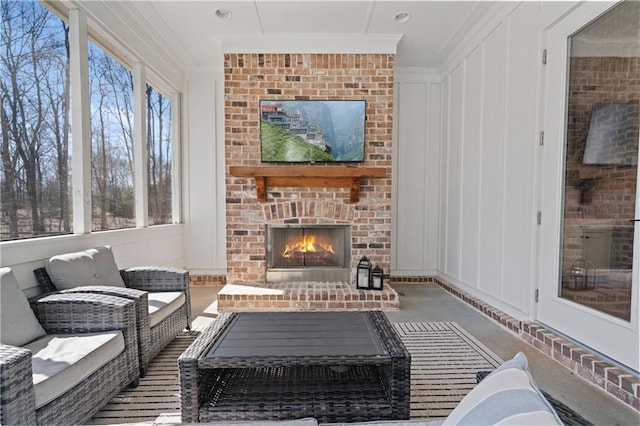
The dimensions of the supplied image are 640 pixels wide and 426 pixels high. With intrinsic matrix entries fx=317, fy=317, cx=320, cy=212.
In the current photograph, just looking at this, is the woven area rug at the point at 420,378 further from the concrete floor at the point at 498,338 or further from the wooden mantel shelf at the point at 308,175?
the wooden mantel shelf at the point at 308,175

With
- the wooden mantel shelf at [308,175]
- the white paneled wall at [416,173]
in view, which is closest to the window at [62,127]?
the wooden mantel shelf at [308,175]

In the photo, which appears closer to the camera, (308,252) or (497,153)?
(497,153)

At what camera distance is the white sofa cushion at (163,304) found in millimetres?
2223

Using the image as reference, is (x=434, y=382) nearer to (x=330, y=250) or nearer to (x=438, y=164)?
(x=330, y=250)

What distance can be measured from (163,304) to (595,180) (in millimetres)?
3182

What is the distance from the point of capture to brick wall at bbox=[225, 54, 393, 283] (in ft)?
12.0

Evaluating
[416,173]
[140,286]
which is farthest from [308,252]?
[416,173]

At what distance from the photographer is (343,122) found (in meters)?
3.68

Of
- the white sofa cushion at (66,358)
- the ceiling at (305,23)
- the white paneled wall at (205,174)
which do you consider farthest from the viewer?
the white paneled wall at (205,174)

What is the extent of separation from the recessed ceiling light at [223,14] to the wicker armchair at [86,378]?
111 inches

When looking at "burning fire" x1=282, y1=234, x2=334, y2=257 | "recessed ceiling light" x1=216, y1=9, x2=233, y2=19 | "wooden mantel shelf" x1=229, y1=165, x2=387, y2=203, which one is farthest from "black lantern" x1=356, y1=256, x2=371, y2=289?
"recessed ceiling light" x1=216, y1=9, x2=233, y2=19

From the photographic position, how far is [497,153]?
3.11m

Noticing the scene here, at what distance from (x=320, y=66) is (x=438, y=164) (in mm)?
2141

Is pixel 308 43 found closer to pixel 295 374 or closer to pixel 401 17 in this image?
pixel 401 17
